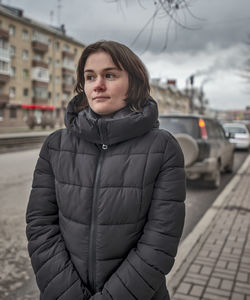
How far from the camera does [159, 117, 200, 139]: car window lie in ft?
25.3

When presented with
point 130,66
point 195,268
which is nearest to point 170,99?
point 195,268

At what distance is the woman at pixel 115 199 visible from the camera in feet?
5.12

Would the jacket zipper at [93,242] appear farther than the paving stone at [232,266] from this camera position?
No

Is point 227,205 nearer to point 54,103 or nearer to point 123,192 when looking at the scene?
point 123,192

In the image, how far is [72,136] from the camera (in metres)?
1.75

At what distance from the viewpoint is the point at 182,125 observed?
7820 millimetres

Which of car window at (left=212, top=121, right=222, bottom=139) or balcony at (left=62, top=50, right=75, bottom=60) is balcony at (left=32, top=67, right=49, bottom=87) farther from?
car window at (left=212, top=121, right=222, bottom=139)

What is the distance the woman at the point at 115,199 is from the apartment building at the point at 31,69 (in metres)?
36.1

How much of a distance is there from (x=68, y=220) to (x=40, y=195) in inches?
8.0

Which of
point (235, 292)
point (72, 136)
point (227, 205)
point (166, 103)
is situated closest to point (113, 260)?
point (72, 136)

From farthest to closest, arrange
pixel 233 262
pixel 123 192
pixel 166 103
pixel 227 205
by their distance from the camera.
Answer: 1. pixel 166 103
2. pixel 227 205
3. pixel 233 262
4. pixel 123 192

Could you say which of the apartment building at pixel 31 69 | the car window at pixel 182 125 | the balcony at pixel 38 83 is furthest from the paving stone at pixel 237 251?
the balcony at pixel 38 83

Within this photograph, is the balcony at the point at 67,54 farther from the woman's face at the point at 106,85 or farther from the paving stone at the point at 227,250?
the woman's face at the point at 106,85

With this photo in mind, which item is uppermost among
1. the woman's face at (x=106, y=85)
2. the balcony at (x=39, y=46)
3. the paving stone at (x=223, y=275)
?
the balcony at (x=39, y=46)
